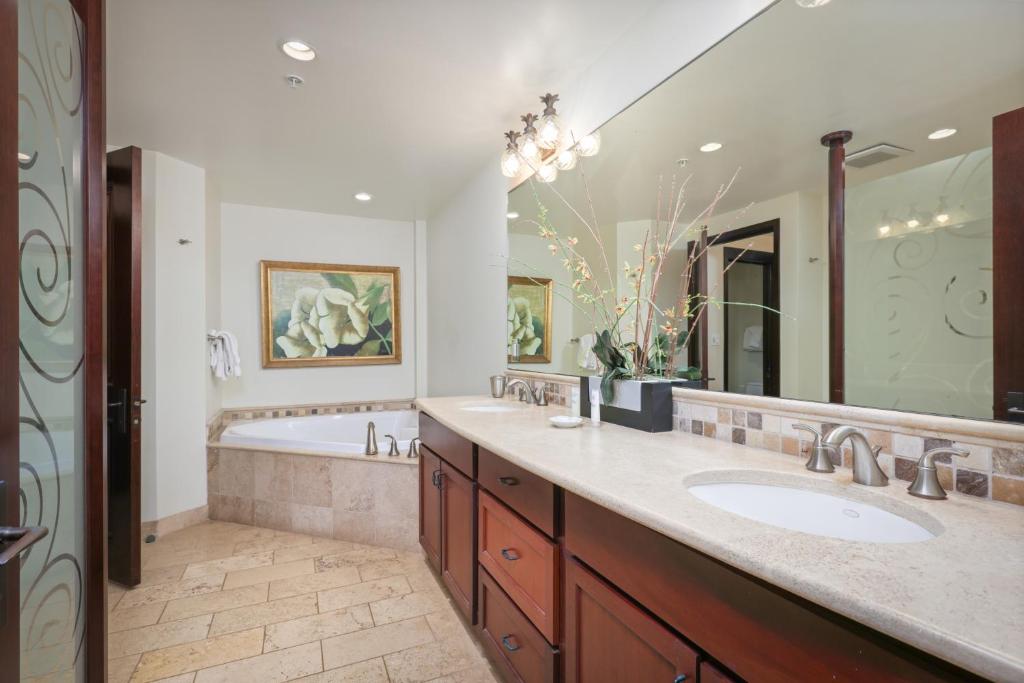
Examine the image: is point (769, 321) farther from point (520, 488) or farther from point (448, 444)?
point (448, 444)

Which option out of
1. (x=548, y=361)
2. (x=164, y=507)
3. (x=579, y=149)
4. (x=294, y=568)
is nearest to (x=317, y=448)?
(x=294, y=568)

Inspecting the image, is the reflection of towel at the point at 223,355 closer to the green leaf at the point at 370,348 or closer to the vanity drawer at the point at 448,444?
the green leaf at the point at 370,348

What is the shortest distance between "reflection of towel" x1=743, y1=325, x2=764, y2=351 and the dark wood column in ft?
0.67

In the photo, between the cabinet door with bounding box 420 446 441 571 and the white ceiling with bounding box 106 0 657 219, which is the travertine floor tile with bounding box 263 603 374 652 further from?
the white ceiling with bounding box 106 0 657 219

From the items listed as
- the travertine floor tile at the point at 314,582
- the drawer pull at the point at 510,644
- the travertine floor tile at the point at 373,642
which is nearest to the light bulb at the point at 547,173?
the drawer pull at the point at 510,644

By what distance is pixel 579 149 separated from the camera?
2146mm

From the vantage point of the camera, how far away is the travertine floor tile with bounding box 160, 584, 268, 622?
2119mm

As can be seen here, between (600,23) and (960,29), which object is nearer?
(960,29)

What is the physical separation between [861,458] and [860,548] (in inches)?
15.1

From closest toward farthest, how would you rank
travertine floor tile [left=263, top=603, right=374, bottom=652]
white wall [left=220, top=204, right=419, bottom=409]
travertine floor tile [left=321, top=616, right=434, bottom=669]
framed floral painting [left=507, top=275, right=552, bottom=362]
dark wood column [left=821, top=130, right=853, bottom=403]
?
1. dark wood column [left=821, top=130, right=853, bottom=403]
2. travertine floor tile [left=321, top=616, right=434, bottom=669]
3. travertine floor tile [left=263, top=603, right=374, bottom=652]
4. framed floral painting [left=507, top=275, right=552, bottom=362]
5. white wall [left=220, top=204, right=419, bottom=409]

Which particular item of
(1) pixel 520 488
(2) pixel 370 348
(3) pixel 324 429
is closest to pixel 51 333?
(1) pixel 520 488

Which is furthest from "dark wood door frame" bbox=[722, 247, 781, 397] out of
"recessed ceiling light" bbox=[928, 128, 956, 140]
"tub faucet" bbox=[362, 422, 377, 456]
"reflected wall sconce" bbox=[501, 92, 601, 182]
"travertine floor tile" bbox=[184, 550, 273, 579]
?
"travertine floor tile" bbox=[184, 550, 273, 579]

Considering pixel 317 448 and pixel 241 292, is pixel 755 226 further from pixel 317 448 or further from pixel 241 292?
pixel 241 292

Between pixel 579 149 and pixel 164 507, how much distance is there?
3.27 m
